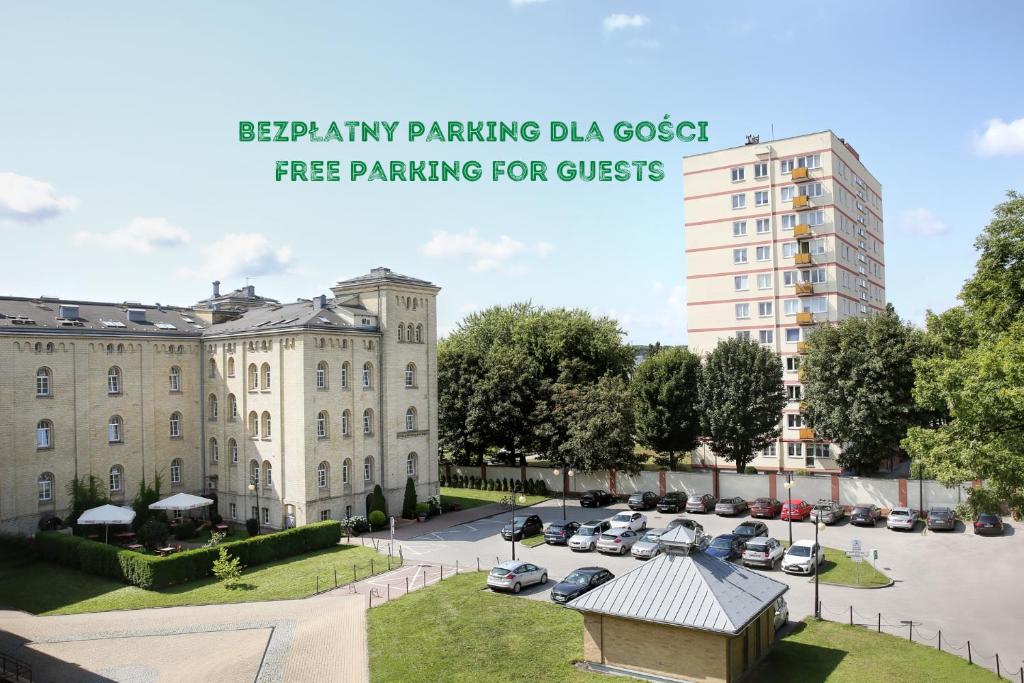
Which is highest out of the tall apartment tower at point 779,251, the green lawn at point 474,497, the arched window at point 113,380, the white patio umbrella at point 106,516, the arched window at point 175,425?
the tall apartment tower at point 779,251

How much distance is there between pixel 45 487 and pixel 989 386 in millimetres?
48281

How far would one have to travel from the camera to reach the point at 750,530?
40.6 meters

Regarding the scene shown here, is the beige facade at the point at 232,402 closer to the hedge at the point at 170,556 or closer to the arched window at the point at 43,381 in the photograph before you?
the arched window at the point at 43,381

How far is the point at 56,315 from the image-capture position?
4616cm

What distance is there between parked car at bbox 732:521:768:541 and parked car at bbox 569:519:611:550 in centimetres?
731

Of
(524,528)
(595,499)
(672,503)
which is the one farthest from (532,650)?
(595,499)

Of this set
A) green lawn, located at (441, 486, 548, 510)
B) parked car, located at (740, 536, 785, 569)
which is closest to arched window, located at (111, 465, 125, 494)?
green lawn, located at (441, 486, 548, 510)

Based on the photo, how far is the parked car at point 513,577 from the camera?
106ft

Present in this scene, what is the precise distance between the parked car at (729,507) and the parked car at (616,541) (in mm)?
10440

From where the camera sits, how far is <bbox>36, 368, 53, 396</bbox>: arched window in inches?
1711

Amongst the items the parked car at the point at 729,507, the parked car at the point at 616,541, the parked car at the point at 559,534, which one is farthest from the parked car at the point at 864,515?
the parked car at the point at 559,534

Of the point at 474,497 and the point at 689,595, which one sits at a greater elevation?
the point at 689,595

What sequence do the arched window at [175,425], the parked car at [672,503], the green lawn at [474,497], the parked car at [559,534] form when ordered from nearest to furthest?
1. the parked car at [559,534]
2. the parked car at [672,503]
3. the arched window at [175,425]
4. the green lawn at [474,497]

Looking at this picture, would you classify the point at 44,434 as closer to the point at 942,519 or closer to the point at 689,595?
the point at 689,595
